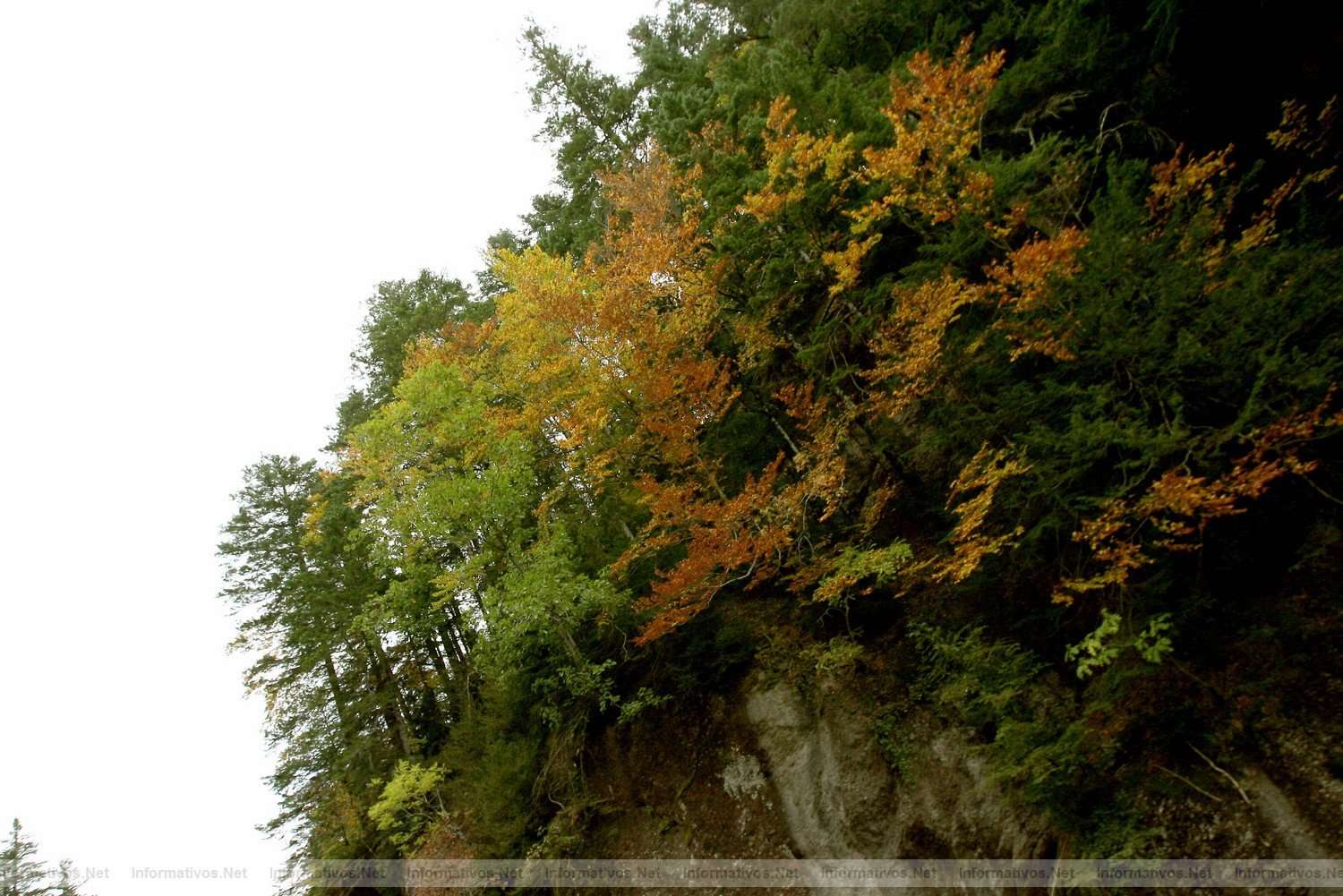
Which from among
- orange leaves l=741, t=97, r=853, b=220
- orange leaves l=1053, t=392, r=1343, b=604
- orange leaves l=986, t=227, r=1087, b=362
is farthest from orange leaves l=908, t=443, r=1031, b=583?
orange leaves l=741, t=97, r=853, b=220

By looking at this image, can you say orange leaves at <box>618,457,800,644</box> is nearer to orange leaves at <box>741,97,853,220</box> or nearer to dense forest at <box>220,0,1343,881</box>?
dense forest at <box>220,0,1343,881</box>

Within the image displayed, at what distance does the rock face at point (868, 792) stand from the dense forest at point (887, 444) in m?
0.49

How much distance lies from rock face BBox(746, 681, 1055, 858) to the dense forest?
494mm

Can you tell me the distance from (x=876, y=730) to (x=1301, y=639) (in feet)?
17.1

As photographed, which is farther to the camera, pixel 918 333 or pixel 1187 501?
pixel 918 333

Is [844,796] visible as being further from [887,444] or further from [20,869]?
[20,869]

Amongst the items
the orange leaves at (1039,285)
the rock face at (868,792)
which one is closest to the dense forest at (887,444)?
the orange leaves at (1039,285)

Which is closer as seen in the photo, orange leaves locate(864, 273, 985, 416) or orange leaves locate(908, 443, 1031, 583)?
orange leaves locate(908, 443, 1031, 583)

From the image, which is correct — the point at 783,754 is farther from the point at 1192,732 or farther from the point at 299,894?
the point at 299,894

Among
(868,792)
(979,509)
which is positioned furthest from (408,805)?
(979,509)

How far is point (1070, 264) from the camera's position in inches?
272

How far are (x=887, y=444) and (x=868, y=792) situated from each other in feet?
19.0

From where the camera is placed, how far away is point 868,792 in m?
8.70

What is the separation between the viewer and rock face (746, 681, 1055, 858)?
744 centimetres
